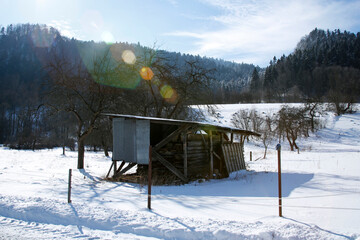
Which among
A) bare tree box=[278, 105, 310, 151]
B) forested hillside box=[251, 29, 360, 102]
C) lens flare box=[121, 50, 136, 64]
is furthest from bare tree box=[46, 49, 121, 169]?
forested hillside box=[251, 29, 360, 102]

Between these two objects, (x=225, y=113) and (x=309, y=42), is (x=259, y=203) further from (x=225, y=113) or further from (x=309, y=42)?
(x=309, y=42)

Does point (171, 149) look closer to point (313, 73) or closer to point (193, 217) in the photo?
point (193, 217)

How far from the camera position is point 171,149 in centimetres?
1377

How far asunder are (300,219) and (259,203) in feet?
6.33

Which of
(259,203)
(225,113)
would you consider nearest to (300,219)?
(259,203)

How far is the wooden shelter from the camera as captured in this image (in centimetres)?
1217

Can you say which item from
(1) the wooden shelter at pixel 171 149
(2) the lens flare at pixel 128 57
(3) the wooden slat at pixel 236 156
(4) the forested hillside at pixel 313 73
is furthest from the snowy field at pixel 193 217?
(4) the forested hillside at pixel 313 73

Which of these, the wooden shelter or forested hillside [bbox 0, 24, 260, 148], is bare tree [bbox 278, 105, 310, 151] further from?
the wooden shelter

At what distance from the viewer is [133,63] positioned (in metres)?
20.0

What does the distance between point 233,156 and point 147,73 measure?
909 cm

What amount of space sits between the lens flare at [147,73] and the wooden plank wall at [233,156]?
26.9ft

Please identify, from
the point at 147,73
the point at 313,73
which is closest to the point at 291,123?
the point at 147,73

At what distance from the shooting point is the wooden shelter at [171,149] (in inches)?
479

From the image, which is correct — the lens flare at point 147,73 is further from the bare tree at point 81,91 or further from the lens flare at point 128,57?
the bare tree at point 81,91
